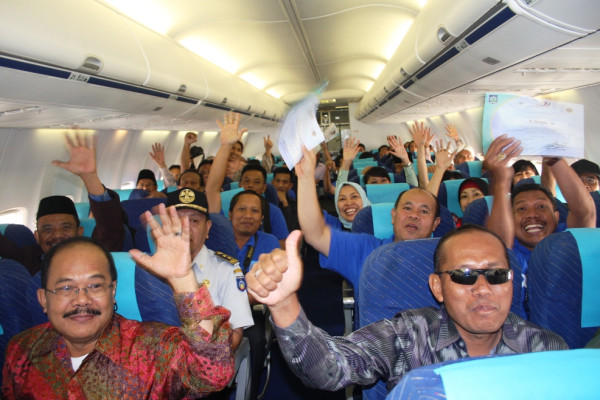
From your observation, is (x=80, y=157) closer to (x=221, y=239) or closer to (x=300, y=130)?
(x=221, y=239)

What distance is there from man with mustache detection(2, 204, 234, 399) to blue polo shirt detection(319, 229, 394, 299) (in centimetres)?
120

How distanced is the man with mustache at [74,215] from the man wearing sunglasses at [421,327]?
2.08 metres

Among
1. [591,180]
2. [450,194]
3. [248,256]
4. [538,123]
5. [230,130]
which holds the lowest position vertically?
[248,256]

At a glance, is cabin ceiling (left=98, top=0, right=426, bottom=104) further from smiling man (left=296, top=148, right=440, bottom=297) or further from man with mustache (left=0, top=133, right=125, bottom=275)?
man with mustache (left=0, top=133, right=125, bottom=275)

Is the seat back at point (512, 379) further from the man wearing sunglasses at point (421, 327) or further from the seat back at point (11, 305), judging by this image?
the seat back at point (11, 305)

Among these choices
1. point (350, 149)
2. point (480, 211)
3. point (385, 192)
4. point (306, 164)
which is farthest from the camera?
point (385, 192)

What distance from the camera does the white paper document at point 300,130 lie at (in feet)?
5.87

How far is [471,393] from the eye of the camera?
638 mm

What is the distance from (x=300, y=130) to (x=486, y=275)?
102 centimetres

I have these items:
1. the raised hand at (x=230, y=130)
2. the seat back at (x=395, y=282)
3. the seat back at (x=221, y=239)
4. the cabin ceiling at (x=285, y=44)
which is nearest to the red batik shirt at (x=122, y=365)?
the seat back at (x=395, y=282)

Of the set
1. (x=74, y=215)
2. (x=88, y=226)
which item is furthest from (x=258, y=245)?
(x=88, y=226)

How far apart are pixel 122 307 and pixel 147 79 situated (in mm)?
3088

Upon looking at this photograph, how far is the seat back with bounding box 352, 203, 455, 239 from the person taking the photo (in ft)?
10.7

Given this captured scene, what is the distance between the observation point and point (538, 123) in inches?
76.1
